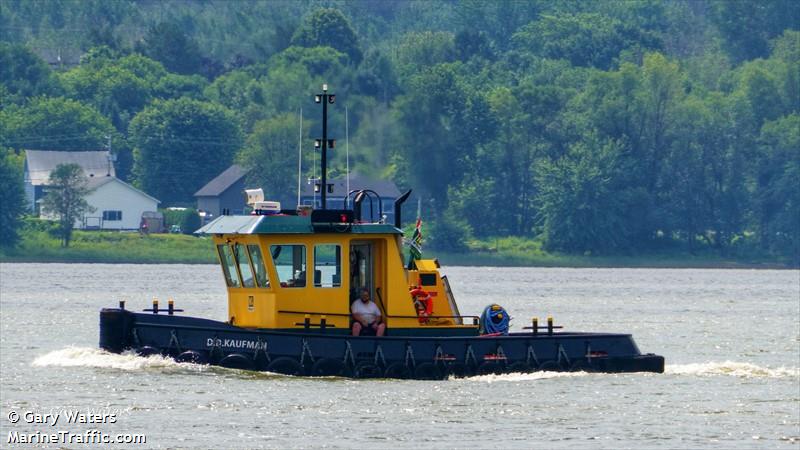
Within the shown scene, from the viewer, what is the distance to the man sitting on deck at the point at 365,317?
125 ft

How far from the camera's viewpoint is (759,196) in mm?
132125

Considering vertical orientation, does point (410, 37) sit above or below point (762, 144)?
above

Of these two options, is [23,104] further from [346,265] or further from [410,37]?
[346,265]

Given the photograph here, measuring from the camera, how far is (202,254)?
4594 inches

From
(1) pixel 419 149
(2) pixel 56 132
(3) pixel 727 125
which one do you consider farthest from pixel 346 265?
(2) pixel 56 132

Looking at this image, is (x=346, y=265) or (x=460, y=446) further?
(x=346, y=265)

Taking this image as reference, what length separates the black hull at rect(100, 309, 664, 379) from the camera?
37.0m

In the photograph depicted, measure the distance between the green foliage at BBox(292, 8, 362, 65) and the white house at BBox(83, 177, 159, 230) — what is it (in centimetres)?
3761

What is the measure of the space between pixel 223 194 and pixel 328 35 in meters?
37.3

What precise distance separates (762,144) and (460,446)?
10921 centimetres

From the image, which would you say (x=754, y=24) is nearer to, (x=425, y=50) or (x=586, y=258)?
(x=425, y=50)

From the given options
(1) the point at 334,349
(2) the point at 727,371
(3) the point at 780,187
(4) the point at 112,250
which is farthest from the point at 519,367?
(3) the point at 780,187

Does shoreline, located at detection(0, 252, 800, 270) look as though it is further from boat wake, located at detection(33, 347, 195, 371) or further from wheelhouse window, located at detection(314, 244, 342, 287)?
wheelhouse window, located at detection(314, 244, 342, 287)

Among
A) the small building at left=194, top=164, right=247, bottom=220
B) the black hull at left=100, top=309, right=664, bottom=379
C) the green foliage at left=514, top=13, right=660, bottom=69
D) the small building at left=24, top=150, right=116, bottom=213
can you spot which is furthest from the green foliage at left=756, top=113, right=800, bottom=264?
the black hull at left=100, top=309, right=664, bottom=379
